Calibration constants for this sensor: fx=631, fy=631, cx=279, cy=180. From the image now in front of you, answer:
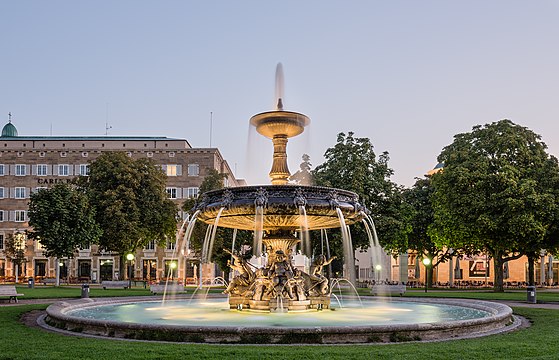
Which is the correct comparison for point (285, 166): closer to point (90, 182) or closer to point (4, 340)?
point (4, 340)

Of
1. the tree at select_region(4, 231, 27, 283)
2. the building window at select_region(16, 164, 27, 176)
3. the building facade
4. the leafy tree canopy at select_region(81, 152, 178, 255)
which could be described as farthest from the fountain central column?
the building window at select_region(16, 164, 27, 176)

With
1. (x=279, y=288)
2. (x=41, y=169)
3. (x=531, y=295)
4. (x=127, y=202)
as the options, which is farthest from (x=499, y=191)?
(x=41, y=169)

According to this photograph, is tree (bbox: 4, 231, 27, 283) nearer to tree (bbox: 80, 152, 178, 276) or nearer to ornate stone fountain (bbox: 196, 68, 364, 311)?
tree (bbox: 80, 152, 178, 276)

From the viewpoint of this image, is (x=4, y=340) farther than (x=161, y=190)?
No

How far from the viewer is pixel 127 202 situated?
52812 mm

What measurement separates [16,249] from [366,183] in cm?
4515

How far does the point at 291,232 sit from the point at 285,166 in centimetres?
210

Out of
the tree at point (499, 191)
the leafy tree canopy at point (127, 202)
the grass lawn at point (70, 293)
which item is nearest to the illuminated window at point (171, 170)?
the leafy tree canopy at point (127, 202)

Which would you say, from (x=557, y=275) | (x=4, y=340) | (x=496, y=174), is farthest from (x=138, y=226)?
(x=557, y=275)

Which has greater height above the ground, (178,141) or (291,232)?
(178,141)

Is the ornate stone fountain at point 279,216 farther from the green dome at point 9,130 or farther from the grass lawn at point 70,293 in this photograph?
the green dome at point 9,130

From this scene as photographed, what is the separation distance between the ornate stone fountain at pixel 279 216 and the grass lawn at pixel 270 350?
6031 millimetres

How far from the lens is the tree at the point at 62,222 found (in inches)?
1877

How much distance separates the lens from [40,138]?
85.2 meters
